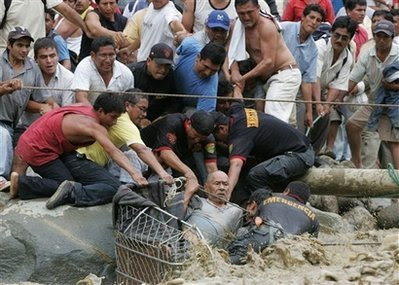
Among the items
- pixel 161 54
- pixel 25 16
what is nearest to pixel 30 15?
pixel 25 16

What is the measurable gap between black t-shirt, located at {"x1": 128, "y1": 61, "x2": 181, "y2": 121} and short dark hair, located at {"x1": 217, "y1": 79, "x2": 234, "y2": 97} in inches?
18.8

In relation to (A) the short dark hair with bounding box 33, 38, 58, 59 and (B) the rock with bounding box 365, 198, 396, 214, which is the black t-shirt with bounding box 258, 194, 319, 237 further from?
(B) the rock with bounding box 365, 198, 396, 214

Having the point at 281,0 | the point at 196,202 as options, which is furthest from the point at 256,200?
the point at 281,0

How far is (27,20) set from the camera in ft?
48.5

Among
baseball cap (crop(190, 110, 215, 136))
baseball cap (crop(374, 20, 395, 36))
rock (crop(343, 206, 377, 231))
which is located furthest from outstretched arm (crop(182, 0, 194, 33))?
rock (crop(343, 206, 377, 231))

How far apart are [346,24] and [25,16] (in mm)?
3792

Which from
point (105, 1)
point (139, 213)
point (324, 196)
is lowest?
point (324, 196)

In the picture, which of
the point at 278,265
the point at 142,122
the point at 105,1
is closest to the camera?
the point at 278,265

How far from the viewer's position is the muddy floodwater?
11305mm

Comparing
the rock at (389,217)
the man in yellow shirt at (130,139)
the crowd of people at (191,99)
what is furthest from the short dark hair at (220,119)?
the rock at (389,217)

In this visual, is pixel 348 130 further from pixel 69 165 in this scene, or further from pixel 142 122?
pixel 69 165

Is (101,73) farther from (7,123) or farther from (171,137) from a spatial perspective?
(7,123)

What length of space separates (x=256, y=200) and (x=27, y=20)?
10.3 ft

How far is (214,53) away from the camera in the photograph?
14453mm
